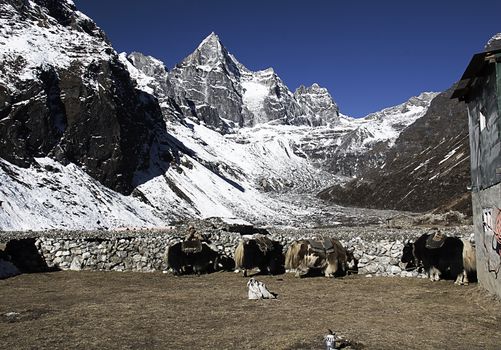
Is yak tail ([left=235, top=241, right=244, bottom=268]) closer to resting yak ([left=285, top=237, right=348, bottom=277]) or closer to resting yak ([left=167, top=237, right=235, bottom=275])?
resting yak ([left=167, top=237, right=235, bottom=275])

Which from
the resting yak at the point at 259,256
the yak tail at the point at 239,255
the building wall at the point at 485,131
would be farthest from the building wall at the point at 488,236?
the yak tail at the point at 239,255

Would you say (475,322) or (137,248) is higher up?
(137,248)

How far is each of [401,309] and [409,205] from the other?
356 feet

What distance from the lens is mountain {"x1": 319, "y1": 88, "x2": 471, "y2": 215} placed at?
100438 millimetres

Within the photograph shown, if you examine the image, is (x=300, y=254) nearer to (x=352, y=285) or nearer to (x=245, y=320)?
(x=352, y=285)

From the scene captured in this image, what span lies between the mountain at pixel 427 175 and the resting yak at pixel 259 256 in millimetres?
41214

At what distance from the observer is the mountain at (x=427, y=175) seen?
10044 centimetres

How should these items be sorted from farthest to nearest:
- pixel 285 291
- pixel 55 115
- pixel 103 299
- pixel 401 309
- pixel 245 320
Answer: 1. pixel 55 115
2. pixel 285 291
3. pixel 103 299
4. pixel 401 309
5. pixel 245 320

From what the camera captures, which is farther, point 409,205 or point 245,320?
point 409,205

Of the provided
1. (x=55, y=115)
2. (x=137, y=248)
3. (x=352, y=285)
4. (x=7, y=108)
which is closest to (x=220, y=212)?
(x=55, y=115)

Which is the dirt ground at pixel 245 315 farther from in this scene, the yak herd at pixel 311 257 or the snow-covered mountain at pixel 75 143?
the snow-covered mountain at pixel 75 143

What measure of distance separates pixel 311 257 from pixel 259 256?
2383 mm

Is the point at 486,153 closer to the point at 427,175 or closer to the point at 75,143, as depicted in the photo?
the point at 75,143

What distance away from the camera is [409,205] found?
115m
